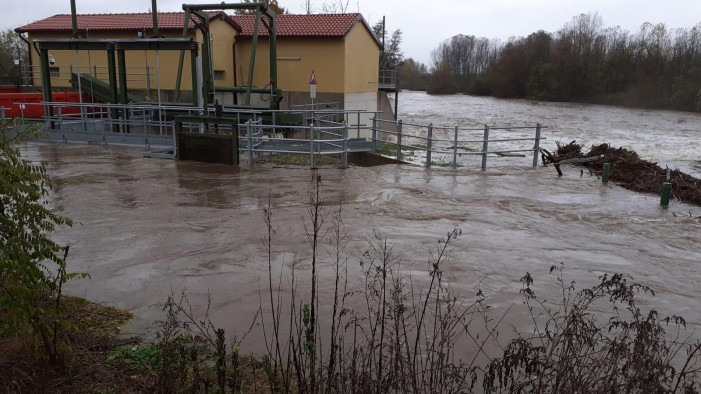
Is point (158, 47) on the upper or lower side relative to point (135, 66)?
upper

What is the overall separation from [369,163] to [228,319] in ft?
39.9

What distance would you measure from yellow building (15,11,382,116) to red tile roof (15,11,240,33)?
0.04 meters

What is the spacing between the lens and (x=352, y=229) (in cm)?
914

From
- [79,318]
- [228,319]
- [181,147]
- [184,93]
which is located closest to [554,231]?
[228,319]

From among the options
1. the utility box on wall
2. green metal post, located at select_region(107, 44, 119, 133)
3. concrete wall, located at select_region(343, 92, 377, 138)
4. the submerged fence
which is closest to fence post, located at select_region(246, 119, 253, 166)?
the submerged fence

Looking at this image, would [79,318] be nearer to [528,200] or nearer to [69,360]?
[69,360]

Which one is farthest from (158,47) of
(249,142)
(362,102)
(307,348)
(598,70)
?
(598,70)

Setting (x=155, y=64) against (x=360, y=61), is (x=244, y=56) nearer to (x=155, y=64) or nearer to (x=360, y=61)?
(x=155, y=64)

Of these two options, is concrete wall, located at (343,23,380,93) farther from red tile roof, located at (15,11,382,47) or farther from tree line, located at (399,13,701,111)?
tree line, located at (399,13,701,111)

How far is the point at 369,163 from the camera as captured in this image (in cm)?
1756

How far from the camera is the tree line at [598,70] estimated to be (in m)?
56.9

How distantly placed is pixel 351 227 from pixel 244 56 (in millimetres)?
21145

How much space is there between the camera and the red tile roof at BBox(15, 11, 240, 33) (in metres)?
27.6

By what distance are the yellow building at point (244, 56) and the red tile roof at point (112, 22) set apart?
0.04 m
